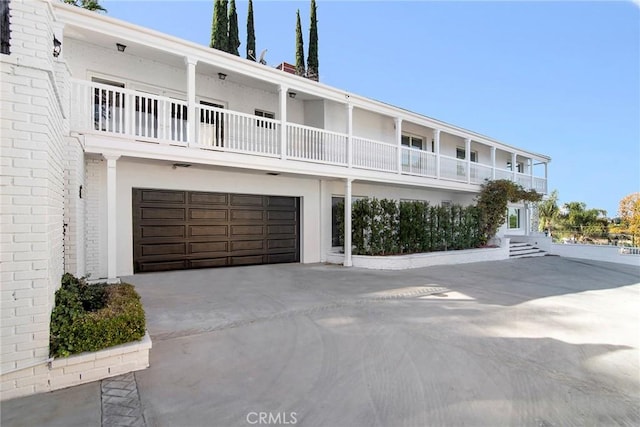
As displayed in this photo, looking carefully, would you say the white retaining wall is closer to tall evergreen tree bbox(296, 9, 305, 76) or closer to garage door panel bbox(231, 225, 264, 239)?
garage door panel bbox(231, 225, 264, 239)

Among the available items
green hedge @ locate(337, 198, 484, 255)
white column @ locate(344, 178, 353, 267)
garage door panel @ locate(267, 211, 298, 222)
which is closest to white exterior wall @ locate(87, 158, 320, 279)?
garage door panel @ locate(267, 211, 298, 222)

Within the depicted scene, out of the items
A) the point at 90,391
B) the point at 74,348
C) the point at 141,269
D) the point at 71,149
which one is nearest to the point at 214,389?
the point at 90,391

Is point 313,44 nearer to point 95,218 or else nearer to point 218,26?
point 218,26

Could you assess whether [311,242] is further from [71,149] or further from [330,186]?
→ [71,149]

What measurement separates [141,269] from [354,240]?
647 centimetres

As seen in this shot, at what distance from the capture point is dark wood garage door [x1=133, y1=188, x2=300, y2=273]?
28.3ft

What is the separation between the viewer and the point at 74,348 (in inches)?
116

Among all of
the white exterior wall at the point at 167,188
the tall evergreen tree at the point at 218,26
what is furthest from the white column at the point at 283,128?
the tall evergreen tree at the point at 218,26

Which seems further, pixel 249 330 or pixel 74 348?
pixel 249 330

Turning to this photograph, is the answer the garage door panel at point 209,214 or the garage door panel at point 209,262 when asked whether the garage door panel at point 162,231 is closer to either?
the garage door panel at point 209,214

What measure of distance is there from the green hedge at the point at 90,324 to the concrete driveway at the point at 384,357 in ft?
1.64

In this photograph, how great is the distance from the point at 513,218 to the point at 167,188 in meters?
20.6

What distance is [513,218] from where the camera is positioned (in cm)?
2111

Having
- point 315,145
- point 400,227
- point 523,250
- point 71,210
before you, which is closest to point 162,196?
point 71,210
